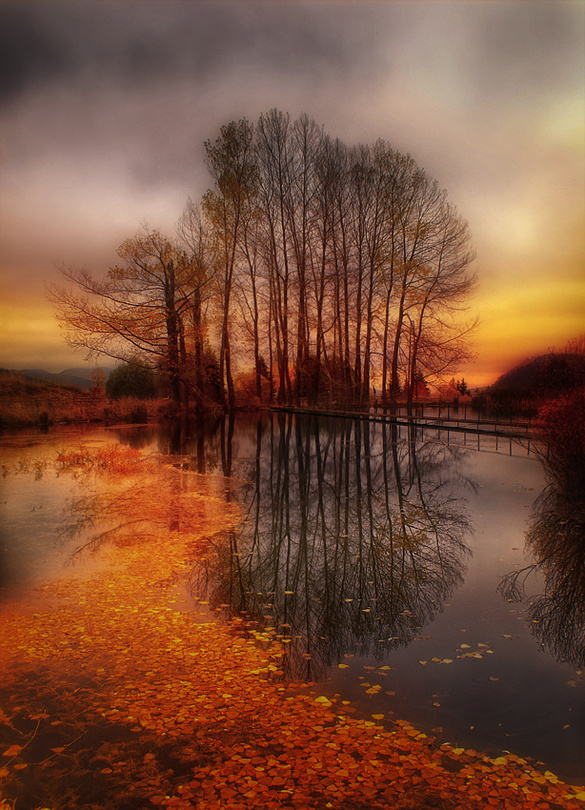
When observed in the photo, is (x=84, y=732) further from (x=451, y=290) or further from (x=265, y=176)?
(x=265, y=176)

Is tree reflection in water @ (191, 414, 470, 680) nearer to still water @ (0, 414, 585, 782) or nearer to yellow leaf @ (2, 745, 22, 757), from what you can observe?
still water @ (0, 414, 585, 782)

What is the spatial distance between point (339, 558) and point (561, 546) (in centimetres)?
380

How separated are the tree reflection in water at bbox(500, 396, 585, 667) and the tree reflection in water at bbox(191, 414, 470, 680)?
3.46 feet

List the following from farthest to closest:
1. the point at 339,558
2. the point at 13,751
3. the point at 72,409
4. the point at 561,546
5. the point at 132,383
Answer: the point at 132,383, the point at 72,409, the point at 561,546, the point at 339,558, the point at 13,751

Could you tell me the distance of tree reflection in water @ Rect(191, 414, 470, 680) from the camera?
5.82m

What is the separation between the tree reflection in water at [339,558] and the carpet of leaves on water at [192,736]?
608 mm

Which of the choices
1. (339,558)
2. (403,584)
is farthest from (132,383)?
(403,584)

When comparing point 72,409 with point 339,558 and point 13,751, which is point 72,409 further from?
point 13,751

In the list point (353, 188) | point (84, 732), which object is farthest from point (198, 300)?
point (84, 732)

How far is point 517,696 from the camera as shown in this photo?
15.1ft

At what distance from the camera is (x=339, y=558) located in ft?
27.0

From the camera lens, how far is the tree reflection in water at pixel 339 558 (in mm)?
5816

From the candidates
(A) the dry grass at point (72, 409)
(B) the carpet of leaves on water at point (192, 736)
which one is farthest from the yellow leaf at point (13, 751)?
(A) the dry grass at point (72, 409)

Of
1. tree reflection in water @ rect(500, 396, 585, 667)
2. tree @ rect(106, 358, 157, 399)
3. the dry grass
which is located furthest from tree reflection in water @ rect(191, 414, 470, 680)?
tree @ rect(106, 358, 157, 399)
